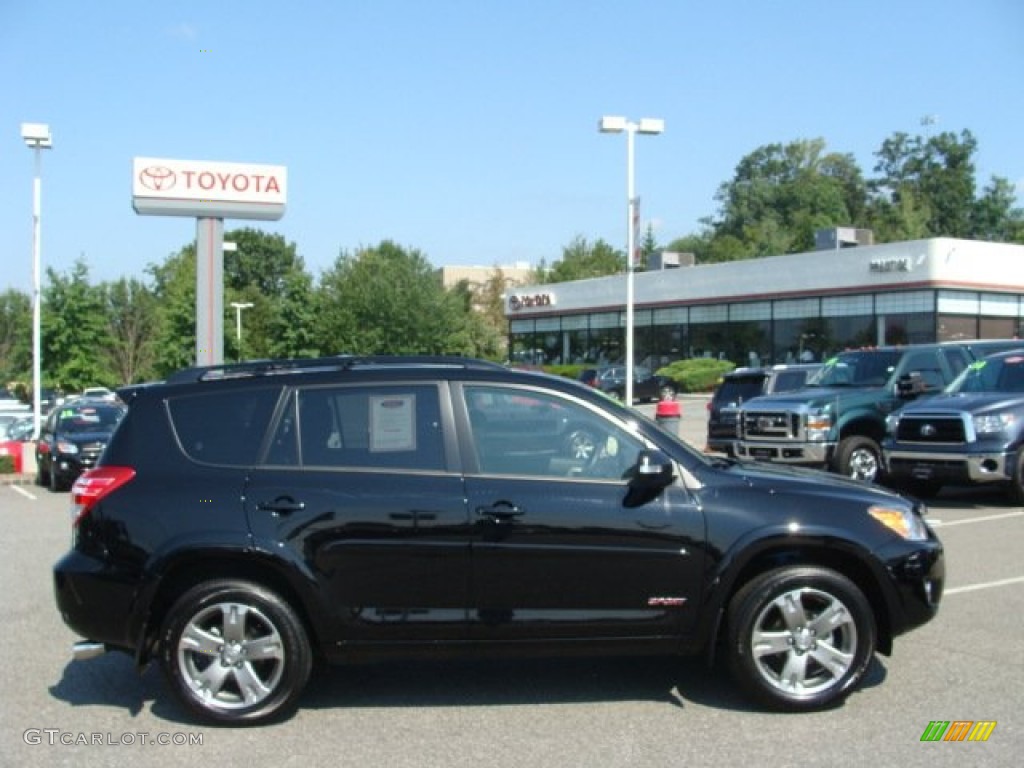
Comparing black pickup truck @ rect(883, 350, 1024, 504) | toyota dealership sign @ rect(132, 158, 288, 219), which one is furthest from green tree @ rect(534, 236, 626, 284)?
black pickup truck @ rect(883, 350, 1024, 504)

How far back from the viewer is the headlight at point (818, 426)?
48.0ft

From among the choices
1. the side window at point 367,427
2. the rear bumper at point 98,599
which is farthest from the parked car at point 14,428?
the side window at point 367,427

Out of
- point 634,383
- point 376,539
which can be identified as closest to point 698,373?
point 634,383

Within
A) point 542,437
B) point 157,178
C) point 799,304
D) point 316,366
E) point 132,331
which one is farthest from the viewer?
point 132,331

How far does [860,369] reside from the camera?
52.4 ft

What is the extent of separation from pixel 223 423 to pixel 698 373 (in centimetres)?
4122

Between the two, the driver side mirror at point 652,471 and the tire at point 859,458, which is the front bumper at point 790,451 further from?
the driver side mirror at point 652,471

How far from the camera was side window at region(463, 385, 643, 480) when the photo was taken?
5.34 metres

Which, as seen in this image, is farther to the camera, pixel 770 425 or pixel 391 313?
pixel 391 313

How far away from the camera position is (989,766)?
4.58 meters

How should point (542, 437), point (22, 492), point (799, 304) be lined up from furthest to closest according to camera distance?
point (799, 304) → point (22, 492) → point (542, 437)

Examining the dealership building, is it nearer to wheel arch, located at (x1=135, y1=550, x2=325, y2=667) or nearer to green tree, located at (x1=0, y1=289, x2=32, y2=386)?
green tree, located at (x1=0, y1=289, x2=32, y2=386)

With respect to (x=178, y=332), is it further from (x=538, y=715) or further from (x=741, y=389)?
(x=538, y=715)

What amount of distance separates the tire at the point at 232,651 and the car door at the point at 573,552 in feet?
3.13
